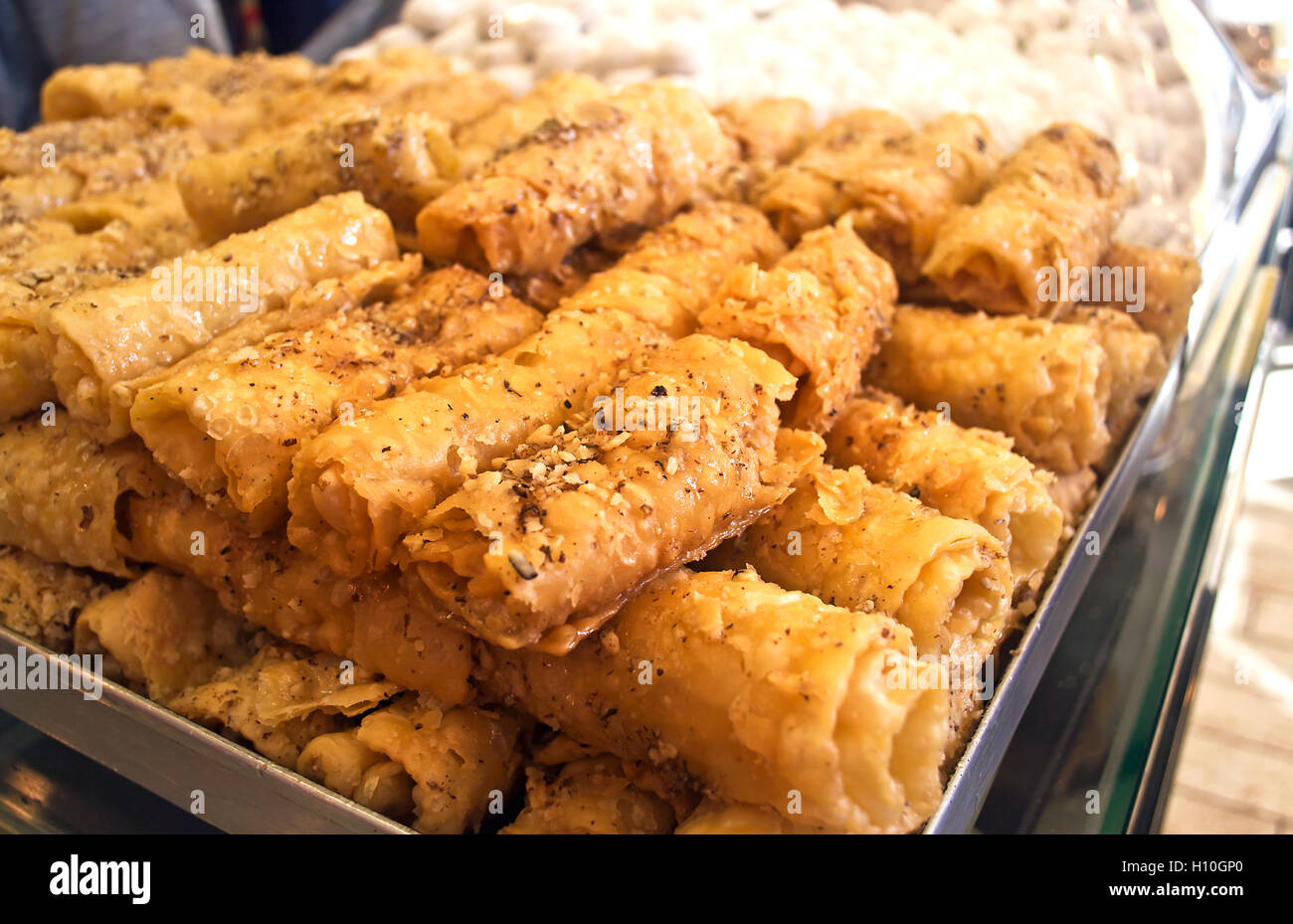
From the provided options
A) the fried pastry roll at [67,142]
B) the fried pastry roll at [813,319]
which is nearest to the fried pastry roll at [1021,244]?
the fried pastry roll at [813,319]

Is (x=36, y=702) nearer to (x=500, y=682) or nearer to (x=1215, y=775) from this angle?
(x=500, y=682)

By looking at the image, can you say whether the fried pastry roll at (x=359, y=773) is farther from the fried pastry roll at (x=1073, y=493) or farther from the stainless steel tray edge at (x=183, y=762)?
the fried pastry roll at (x=1073, y=493)

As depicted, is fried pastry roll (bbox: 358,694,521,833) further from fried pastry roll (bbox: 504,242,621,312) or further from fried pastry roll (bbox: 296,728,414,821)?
fried pastry roll (bbox: 504,242,621,312)

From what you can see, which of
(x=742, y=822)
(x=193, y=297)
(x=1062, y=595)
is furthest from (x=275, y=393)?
(x=1062, y=595)

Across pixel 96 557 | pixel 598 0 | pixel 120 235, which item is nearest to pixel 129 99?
pixel 120 235


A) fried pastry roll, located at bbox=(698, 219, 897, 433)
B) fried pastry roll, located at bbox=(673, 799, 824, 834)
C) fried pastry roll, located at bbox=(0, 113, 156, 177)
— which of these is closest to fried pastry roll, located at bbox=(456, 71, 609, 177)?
fried pastry roll, located at bbox=(698, 219, 897, 433)

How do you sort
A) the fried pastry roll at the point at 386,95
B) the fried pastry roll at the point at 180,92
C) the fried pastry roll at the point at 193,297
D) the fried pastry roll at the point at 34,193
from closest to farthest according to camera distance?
the fried pastry roll at the point at 193,297
the fried pastry roll at the point at 34,193
the fried pastry roll at the point at 386,95
the fried pastry roll at the point at 180,92
